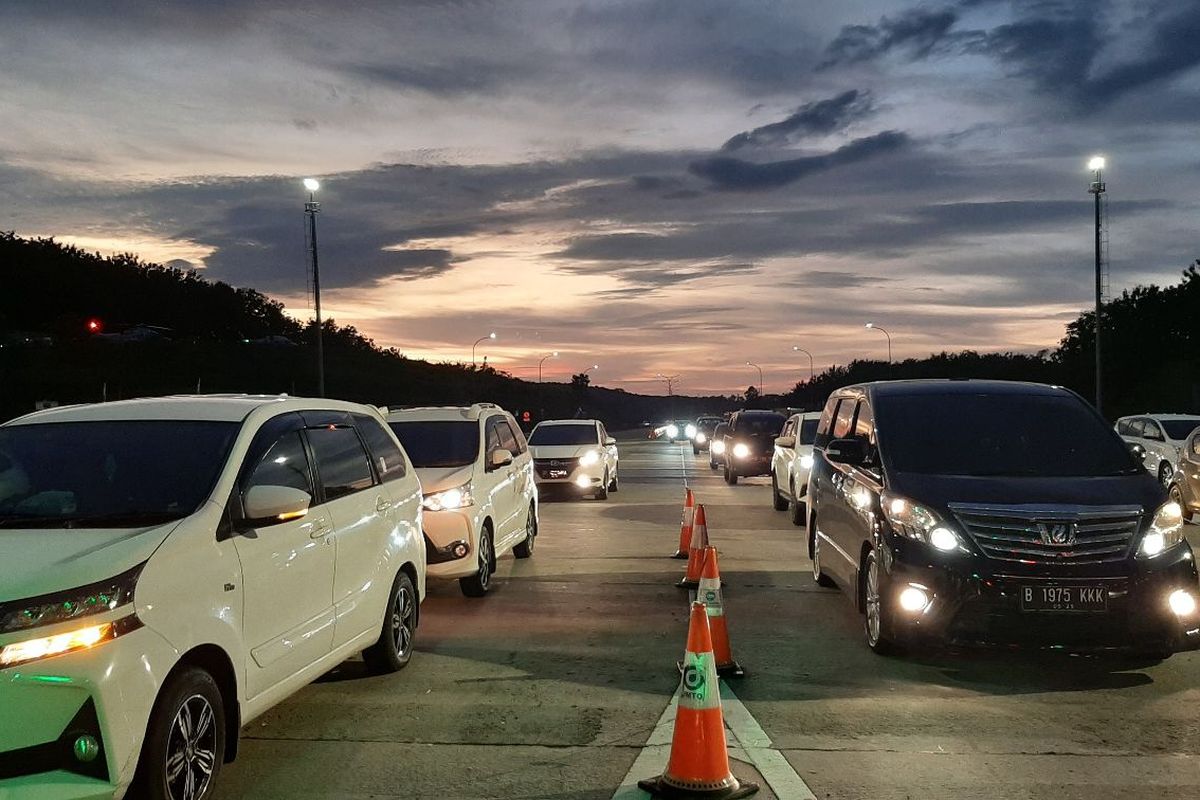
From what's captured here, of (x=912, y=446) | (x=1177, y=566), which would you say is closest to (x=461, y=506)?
(x=912, y=446)

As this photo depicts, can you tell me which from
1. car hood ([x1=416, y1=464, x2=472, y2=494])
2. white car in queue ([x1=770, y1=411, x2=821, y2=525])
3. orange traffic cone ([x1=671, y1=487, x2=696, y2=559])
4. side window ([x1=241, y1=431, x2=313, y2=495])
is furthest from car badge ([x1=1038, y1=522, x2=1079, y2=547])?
white car in queue ([x1=770, y1=411, x2=821, y2=525])

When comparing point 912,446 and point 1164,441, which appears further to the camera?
point 1164,441

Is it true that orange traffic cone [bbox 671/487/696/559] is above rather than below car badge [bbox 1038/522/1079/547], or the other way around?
below

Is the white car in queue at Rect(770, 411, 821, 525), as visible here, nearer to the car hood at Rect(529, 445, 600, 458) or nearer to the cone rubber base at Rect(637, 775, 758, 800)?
the car hood at Rect(529, 445, 600, 458)

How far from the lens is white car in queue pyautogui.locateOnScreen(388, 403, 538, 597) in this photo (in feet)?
33.6

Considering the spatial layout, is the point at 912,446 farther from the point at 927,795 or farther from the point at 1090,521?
the point at 927,795

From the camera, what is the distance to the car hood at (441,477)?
1039 cm

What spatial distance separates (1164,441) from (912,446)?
14982 millimetres

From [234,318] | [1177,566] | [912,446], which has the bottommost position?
[1177,566]

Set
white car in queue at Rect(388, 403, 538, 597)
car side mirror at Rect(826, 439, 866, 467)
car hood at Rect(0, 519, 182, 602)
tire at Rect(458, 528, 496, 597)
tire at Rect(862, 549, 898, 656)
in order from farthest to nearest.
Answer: tire at Rect(458, 528, 496, 597)
white car in queue at Rect(388, 403, 538, 597)
car side mirror at Rect(826, 439, 866, 467)
tire at Rect(862, 549, 898, 656)
car hood at Rect(0, 519, 182, 602)

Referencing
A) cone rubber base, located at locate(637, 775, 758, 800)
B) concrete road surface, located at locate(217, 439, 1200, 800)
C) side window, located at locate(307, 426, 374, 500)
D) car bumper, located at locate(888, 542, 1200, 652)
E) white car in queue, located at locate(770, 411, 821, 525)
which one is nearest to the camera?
cone rubber base, located at locate(637, 775, 758, 800)

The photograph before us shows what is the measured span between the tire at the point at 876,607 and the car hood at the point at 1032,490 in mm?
581

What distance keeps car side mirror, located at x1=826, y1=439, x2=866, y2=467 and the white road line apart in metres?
2.56

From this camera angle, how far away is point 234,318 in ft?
452
